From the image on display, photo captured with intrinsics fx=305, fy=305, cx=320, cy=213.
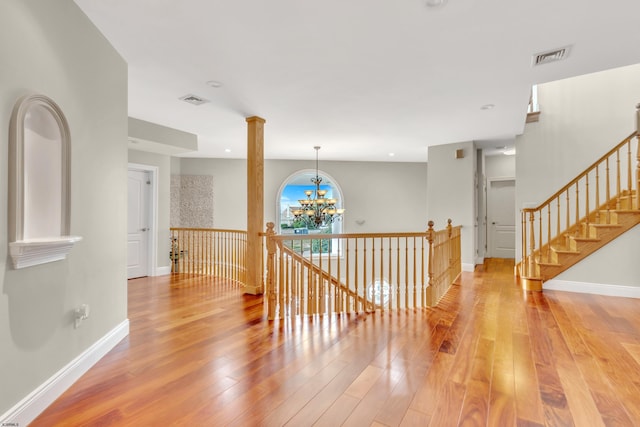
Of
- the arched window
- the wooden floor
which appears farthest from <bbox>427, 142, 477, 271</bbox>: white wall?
the arched window

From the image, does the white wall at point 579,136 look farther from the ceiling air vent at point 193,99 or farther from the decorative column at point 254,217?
the ceiling air vent at point 193,99

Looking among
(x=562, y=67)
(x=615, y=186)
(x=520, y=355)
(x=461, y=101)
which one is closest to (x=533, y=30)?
(x=562, y=67)

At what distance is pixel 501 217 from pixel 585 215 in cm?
284

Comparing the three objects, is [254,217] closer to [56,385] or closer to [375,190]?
[56,385]

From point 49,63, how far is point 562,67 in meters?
4.03

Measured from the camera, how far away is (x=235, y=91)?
3439 millimetres

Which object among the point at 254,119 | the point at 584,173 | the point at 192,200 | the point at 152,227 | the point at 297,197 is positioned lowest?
the point at 152,227

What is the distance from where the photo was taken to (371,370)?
216 cm

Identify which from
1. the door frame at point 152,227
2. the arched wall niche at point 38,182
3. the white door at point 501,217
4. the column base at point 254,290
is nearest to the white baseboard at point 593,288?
the white door at point 501,217

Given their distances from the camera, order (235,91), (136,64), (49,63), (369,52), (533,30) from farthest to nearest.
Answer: (235,91) → (136,64) → (369,52) → (533,30) → (49,63)

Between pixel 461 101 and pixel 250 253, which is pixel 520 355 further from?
pixel 250 253

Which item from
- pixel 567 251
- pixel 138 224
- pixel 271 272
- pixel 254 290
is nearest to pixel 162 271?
pixel 138 224

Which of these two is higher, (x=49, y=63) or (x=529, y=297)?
(x=49, y=63)

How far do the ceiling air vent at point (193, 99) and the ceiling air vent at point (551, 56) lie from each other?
3.47 m
